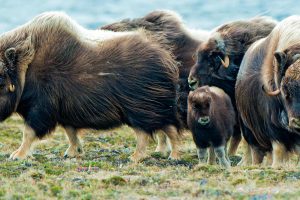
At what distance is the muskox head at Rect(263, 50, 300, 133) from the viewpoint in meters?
6.02

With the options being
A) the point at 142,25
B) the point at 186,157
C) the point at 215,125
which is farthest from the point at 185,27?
the point at 215,125

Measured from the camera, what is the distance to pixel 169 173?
6.26 m

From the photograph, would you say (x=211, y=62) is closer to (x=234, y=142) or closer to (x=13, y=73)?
(x=234, y=142)

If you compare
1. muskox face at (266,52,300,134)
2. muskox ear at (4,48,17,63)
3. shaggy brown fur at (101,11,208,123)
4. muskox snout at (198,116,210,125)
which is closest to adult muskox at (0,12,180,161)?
muskox ear at (4,48,17,63)

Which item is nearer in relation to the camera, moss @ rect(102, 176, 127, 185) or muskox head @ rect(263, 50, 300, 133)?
moss @ rect(102, 176, 127, 185)

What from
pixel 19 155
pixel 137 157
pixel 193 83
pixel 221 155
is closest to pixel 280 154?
pixel 221 155

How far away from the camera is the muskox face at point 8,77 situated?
Result: 8.04 metres

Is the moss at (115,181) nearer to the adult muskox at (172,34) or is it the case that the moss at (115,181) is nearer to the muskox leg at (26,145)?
the muskox leg at (26,145)

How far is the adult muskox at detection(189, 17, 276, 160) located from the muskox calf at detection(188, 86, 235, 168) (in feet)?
2.91

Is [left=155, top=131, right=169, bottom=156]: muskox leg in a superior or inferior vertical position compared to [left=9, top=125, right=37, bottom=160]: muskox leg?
inferior

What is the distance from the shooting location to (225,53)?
824cm

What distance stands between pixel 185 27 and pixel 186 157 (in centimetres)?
197

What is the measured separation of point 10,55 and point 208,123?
2.57m

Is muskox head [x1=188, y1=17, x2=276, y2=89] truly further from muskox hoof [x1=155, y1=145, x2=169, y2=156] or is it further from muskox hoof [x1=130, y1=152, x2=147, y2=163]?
muskox hoof [x1=155, y1=145, x2=169, y2=156]
